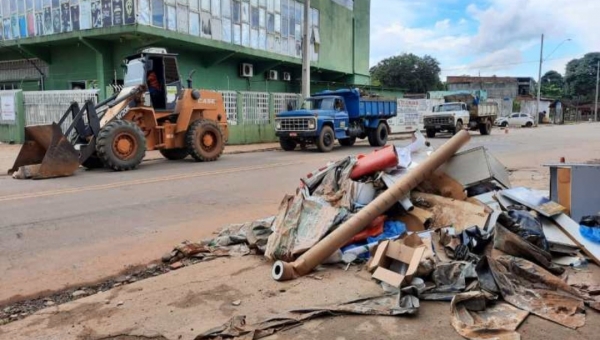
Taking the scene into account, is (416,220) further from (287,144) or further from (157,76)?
(287,144)

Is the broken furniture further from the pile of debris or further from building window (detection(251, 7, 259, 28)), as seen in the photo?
building window (detection(251, 7, 259, 28))

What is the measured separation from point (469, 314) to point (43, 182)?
9.92 metres

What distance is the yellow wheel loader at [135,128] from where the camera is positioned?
11555mm

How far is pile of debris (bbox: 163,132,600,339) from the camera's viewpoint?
3957mm

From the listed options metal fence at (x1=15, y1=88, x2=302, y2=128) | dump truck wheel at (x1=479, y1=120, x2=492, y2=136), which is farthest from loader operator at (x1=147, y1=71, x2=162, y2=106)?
dump truck wheel at (x1=479, y1=120, x2=492, y2=136)

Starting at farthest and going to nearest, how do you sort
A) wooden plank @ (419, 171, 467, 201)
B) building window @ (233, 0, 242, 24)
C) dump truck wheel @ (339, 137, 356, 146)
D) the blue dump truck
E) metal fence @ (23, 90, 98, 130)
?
building window @ (233, 0, 242, 24) < dump truck wheel @ (339, 137, 356, 146) < metal fence @ (23, 90, 98, 130) < the blue dump truck < wooden plank @ (419, 171, 467, 201)

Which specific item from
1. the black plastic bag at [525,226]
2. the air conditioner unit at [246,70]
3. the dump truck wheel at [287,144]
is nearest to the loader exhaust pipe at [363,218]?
the black plastic bag at [525,226]

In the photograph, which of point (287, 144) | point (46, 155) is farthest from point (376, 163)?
point (287, 144)

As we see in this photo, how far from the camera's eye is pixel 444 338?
3.54 metres

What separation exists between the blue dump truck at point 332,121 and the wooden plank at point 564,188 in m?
12.4

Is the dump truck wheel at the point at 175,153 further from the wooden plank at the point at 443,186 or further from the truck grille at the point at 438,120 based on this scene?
the truck grille at the point at 438,120

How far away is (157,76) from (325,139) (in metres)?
7.05

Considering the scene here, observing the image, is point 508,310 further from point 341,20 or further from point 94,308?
point 341,20

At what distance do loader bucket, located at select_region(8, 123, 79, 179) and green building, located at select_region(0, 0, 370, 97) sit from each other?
9.80m
